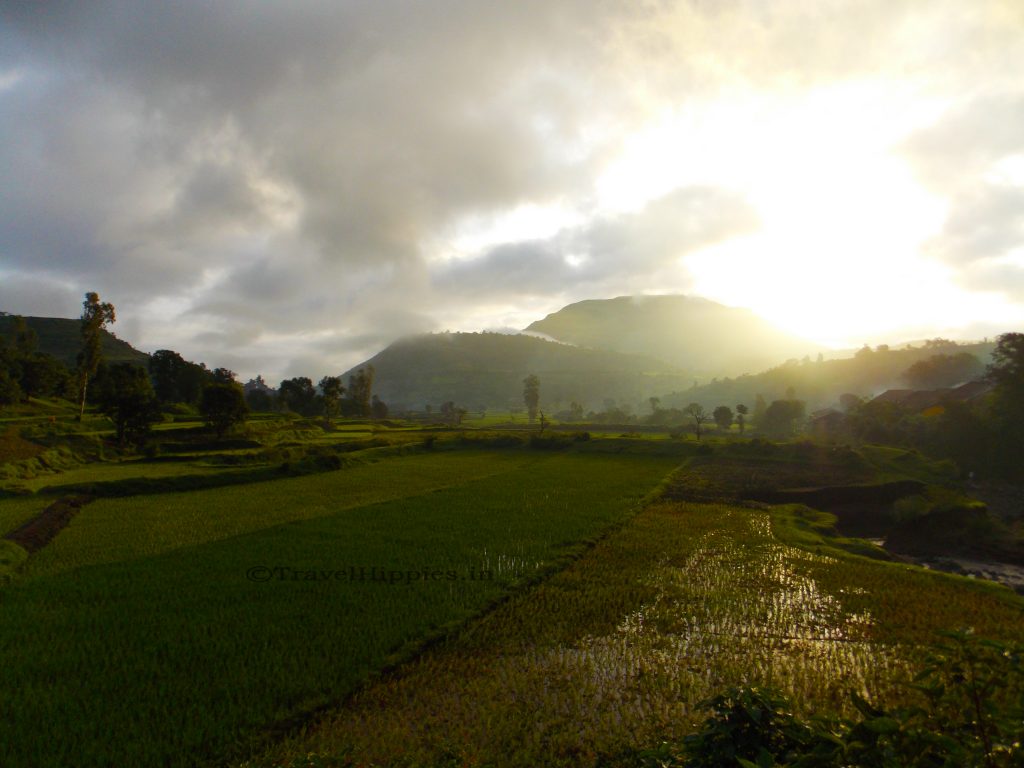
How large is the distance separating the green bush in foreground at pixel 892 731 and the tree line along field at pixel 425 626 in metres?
3.82

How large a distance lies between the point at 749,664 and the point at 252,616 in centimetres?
1101

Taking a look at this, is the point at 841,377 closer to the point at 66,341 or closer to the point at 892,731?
the point at 892,731

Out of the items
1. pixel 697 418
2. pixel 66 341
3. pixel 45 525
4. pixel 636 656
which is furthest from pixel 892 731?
pixel 66 341

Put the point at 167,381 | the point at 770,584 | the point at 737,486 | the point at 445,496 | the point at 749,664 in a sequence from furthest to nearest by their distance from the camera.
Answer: the point at 167,381, the point at 737,486, the point at 445,496, the point at 770,584, the point at 749,664

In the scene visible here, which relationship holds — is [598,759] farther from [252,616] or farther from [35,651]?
[35,651]

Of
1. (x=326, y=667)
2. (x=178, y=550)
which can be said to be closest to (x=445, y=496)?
(x=178, y=550)

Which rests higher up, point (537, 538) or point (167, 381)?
point (167, 381)

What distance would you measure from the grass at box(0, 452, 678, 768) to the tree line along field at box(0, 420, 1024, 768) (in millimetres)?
58

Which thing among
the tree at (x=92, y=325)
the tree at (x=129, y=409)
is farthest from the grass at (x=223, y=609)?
the tree at (x=92, y=325)

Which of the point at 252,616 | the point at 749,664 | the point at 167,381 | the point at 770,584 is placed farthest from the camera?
the point at 167,381

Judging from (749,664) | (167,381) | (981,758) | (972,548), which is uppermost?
(167,381)

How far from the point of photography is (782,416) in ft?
269

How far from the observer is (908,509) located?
25.6 meters

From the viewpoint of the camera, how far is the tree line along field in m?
7.95
